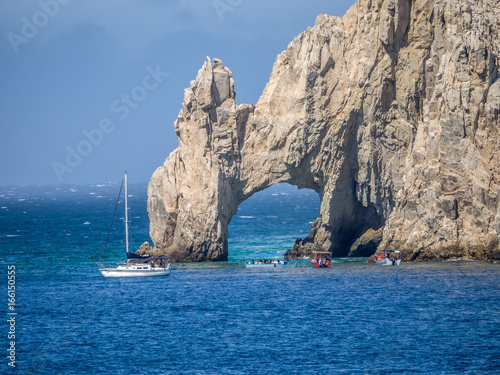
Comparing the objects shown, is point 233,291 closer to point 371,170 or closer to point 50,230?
point 371,170

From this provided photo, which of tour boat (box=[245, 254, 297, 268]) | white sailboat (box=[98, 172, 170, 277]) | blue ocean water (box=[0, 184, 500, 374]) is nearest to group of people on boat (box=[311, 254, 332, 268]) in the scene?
blue ocean water (box=[0, 184, 500, 374])

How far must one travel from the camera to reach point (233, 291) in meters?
69.6

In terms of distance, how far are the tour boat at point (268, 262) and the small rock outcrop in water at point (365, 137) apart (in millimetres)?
4087

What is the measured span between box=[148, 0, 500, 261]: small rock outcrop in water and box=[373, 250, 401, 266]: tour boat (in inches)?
42.7

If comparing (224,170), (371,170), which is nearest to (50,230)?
(224,170)

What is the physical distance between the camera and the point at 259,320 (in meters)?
58.3

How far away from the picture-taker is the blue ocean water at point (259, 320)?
4772 cm

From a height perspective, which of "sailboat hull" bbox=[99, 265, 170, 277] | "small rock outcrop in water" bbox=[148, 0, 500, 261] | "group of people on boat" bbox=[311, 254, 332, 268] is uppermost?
"small rock outcrop in water" bbox=[148, 0, 500, 261]

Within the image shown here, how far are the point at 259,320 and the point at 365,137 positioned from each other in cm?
3287

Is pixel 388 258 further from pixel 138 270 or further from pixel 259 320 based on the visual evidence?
pixel 259 320

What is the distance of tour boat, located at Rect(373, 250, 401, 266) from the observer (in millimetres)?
79438

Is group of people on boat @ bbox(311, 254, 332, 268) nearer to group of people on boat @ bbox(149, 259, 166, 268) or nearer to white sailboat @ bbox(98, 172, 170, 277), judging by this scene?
white sailboat @ bbox(98, 172, 170, 277)

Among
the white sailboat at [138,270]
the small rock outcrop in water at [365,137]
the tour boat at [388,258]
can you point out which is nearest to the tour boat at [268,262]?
the small rock outcrop in water at [365,137]

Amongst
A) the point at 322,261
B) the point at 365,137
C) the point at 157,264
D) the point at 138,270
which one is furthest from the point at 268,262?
the point at 365,137
